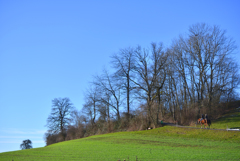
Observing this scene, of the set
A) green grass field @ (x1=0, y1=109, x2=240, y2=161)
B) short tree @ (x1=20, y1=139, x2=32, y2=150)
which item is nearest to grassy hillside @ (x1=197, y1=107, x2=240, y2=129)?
green grass field @ (x1=0, y1=109, x2=240, y2=161)

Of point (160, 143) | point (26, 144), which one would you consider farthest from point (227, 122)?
point (26, 144)

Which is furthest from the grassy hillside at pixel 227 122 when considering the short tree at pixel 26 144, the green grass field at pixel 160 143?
the short tree at pixel 26 144

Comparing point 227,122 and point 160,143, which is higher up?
point 227,122

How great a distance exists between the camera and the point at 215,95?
138ft

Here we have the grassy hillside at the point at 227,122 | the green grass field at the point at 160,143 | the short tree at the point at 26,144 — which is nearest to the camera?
the green grass field at the point at 160,143

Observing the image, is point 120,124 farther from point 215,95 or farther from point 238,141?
point 238,141

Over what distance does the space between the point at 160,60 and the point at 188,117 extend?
38.7 feet

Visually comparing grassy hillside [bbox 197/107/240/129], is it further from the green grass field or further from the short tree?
the short tree

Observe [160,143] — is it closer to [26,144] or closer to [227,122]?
[227,122]

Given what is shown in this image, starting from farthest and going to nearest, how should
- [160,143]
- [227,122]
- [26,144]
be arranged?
[26,144] → [227,122] → [160,143]

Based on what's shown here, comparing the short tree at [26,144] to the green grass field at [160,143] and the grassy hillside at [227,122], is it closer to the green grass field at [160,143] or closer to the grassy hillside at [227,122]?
the green grass field at [160,143]

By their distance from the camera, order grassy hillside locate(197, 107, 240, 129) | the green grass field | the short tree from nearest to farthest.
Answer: the green grass field → grassy hillside locate(197, 107, 240, 129) → the short tree

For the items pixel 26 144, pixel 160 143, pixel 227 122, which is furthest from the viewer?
pixel 26 144

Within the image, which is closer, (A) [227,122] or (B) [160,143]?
(B) [160,143]
